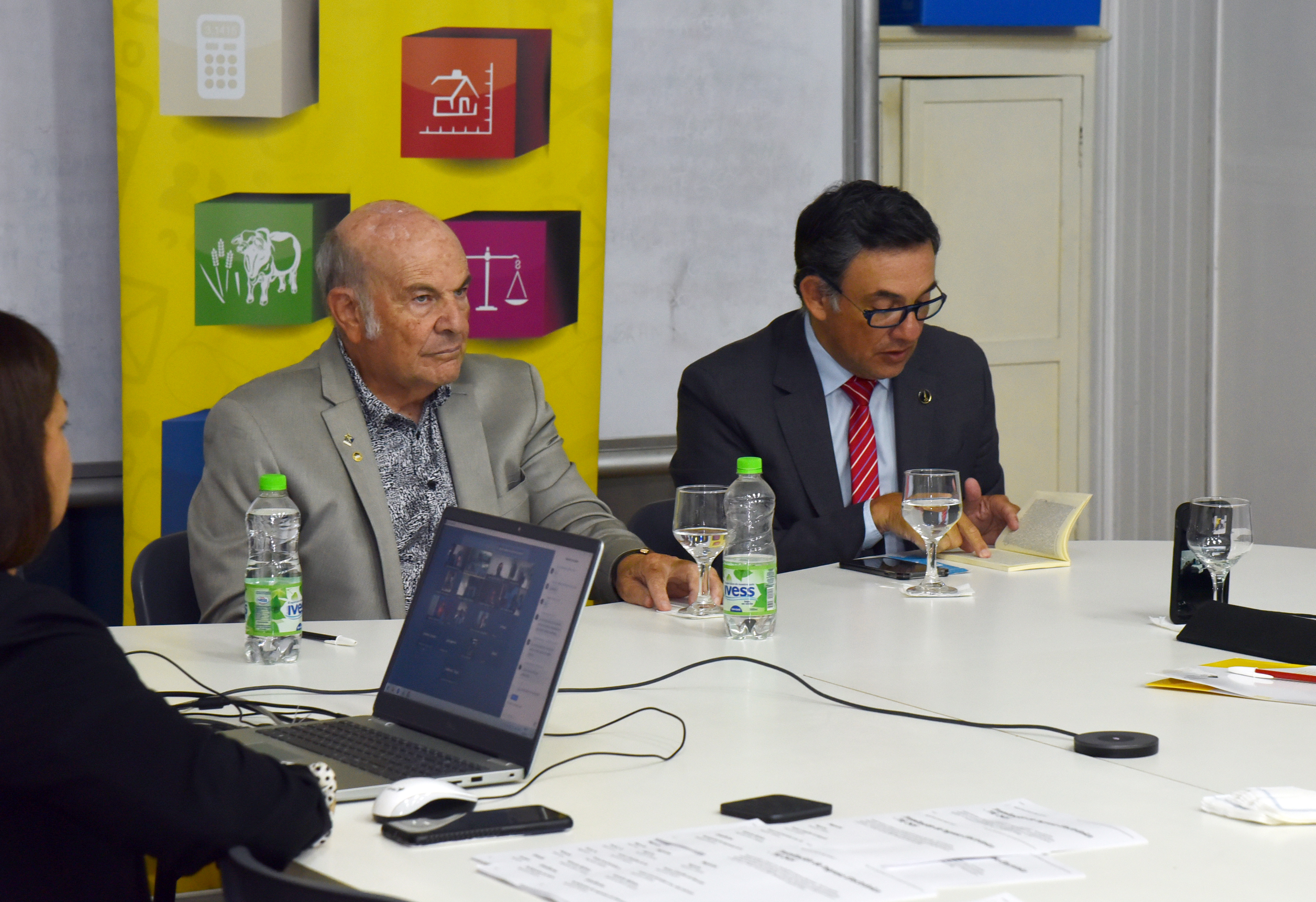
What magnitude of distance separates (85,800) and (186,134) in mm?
2421

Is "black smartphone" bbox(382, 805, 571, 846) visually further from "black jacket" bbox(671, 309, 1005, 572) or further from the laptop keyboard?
"black jacket" bbox(671, 309, 1005, 572)

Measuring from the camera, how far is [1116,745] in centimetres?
143

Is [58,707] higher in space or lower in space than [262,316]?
lower

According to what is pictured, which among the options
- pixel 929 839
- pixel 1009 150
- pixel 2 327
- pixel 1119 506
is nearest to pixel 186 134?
pixel 2 327

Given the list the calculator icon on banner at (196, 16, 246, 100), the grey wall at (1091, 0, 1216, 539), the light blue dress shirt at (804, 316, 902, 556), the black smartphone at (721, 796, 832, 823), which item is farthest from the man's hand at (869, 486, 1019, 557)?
the grey wall at (1091, 0, 1216, 539)

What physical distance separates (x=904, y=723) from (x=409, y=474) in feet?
4.23

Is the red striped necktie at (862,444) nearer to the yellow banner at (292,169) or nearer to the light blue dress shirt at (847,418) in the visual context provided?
the light blue dress shirt at (847,418)

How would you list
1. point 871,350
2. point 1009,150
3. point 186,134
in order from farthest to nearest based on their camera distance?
1. point 1009,150
2. point 186,134
3. point 871,350

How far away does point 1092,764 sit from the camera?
1411mm

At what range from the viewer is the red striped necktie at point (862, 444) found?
2.81 meters

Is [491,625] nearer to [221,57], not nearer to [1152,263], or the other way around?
[221,57]

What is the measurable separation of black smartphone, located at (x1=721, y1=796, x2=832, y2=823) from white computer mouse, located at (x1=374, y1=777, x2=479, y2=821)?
0.80 feet

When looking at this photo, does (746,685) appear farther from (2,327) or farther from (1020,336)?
(1020,336)

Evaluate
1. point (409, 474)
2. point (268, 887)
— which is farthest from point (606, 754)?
point (409, 474)
